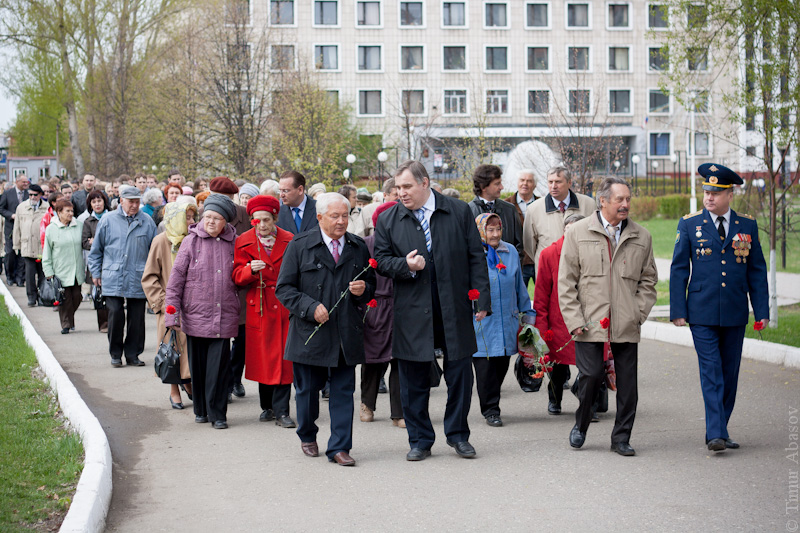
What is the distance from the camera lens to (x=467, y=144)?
1205 inches

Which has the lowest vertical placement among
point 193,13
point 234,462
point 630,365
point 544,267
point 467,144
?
point 234,462

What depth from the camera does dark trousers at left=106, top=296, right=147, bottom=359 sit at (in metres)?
12.0

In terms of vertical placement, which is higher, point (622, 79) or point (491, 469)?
point (622, 79)

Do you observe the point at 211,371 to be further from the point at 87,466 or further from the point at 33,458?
the point at 87,466

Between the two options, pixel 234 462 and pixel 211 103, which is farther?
pixel 211 103

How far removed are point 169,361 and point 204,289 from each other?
2.68ft

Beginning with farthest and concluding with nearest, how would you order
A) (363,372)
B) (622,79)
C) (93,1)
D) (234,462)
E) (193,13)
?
1. (622,79)
2. (93,1)
3. (193,13)
4. (363,372)
5. (234,462)

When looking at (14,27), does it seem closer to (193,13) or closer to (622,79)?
(193,13)

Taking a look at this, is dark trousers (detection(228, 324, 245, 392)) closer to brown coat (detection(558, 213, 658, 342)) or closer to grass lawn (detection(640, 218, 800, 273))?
brown coat (detection(558, 213, 658, 342))

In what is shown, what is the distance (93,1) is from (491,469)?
40171 mm

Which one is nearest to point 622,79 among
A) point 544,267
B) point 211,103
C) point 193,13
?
point 193,13

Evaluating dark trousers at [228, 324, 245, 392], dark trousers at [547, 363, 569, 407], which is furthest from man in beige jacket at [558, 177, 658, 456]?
dark trousers at [228, 324, 245, 392]

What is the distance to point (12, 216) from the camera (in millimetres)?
21109

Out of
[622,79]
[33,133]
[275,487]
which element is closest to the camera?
[275,487]
